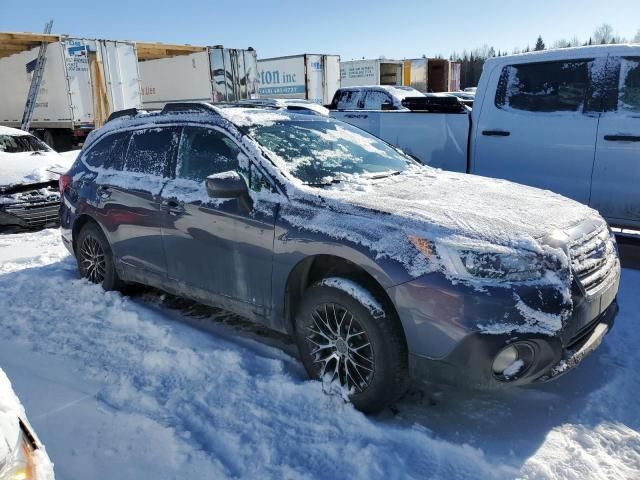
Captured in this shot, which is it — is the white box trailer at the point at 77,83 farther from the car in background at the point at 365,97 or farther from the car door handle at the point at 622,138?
the car door handle at the point at 622,138

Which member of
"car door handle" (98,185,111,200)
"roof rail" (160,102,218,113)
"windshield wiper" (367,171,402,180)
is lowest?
"car door handle" (98,185,111,200)

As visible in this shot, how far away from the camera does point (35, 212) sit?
300 inches

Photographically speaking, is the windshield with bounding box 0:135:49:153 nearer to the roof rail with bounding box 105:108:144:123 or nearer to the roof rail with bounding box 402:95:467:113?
the roof rail with bounding box 105:108:144:123

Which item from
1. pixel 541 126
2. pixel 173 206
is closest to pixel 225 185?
pixel 173 206

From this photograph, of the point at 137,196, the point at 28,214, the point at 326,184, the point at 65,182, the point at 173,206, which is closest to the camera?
the point at 326,184

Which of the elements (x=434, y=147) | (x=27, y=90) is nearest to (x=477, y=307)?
(x=434, y=147)

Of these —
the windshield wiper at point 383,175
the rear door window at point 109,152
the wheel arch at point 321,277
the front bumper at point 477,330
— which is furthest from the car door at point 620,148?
the rear door window at point 109,152

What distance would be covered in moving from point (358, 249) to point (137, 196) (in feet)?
7.15

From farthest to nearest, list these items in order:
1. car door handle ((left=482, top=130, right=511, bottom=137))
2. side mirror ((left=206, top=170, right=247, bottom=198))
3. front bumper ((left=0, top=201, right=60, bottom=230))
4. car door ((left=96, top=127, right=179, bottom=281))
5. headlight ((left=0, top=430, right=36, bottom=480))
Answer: front bumper ((left=0, top=201, right=60, bottom=230)) < car door handle ((left=482, top=130, right=511, bottom=137)) < car door ((left=96, top=127, right=179, bottom=281)) < side mirror ((left=206, top=170, right=247, bottom=198)) < headlight ((left=0, top=430, right=36, bottom=480))

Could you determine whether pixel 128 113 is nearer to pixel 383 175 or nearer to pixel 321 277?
pixel 383 175

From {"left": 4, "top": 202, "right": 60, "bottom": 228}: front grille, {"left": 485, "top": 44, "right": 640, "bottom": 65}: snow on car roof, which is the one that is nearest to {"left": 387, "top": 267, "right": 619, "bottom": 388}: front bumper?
{"left": 485, "top": 44, "right": 640, "bottom": 65}: snow on car roof

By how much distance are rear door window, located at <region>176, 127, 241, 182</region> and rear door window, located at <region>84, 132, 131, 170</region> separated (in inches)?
34.7

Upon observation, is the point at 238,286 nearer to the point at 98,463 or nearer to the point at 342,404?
the point at 342,404

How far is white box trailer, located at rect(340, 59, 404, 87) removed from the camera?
2620 centimetres
